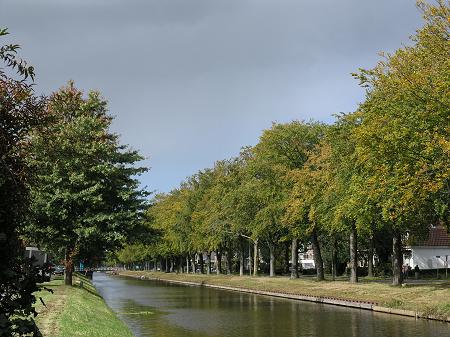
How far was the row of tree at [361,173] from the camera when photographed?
26.2 m

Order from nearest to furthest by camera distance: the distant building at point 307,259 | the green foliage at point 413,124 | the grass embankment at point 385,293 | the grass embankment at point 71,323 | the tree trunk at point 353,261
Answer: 1. the grass embankment at point 71,323
2. the green foliage at point 413,124
3. the grass embankment at point 385,293
4. the tree trunk at point 353,261
5. the distant building at point 307,259

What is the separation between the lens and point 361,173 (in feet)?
119

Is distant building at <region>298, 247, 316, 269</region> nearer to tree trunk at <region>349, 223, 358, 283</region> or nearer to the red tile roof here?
the red tile roof

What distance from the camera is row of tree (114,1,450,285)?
26188 mm

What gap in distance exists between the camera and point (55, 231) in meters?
32.9

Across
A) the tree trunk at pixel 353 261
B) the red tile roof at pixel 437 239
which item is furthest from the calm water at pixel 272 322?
the red tile roof at pixel 437 239

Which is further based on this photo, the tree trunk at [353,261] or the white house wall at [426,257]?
the white house wall at [426,257]

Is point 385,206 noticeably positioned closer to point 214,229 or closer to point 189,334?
point 189,334

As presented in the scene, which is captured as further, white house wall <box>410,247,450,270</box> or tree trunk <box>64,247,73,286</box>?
white house wall <box>410,247,450,270</box>

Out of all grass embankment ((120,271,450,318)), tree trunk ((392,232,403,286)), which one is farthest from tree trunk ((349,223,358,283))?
tree trunk ((392,232,403,286))

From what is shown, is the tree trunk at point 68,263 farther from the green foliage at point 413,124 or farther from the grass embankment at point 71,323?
the green foliage at point 413,124

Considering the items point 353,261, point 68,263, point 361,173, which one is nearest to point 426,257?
point 353,261

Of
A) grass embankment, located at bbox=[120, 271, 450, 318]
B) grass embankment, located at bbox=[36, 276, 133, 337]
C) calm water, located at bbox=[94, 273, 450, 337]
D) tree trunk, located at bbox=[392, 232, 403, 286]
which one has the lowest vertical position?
calm water, located at bbox=[94, 273, 450, 337]

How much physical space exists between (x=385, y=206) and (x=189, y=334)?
13.4 m
